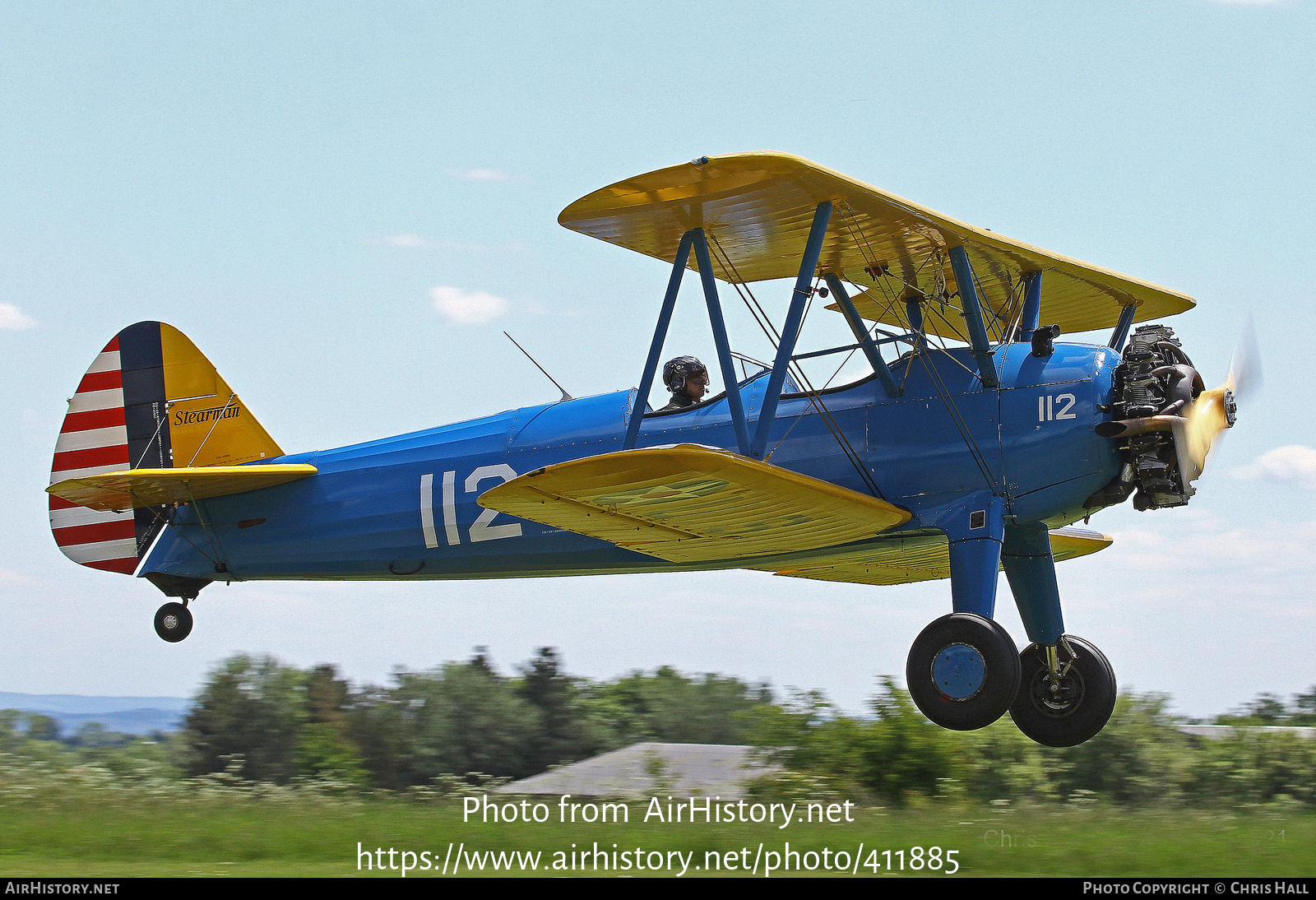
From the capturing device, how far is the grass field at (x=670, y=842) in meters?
5.99

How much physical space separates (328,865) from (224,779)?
2935 mm

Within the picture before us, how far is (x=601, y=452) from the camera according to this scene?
27.4ft

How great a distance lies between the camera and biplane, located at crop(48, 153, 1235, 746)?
6.71m

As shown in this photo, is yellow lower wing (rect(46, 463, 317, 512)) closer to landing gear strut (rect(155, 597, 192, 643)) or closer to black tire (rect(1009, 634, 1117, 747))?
landing gear strut (rect(155, 597, 192, 643))

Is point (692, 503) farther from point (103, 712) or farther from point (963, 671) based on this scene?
point (103, 712)

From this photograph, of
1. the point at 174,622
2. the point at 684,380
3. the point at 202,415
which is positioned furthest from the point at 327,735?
the point at 684,380

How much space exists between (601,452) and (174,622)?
3.74m

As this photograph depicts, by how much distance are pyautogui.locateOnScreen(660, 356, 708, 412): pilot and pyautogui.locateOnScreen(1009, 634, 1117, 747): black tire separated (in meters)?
2.66

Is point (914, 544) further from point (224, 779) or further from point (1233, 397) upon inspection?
point (224, 779)

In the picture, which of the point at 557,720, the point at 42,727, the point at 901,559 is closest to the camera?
the point at 901,559

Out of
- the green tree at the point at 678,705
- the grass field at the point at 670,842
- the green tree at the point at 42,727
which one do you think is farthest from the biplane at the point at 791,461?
the green tree at the point at 678,705

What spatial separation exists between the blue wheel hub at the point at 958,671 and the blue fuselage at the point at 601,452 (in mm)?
940

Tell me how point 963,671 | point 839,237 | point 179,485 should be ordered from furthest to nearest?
point 179,485 → point 839,237 → point 963,671

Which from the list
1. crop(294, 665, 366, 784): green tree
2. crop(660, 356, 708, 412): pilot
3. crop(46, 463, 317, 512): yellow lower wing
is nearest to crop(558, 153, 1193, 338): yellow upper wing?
crop(660, 356, 708, 412): pilot
